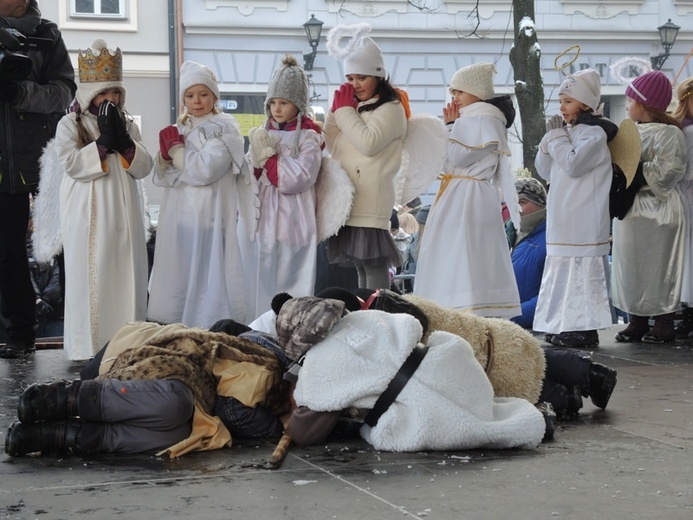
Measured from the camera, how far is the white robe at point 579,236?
314 inches

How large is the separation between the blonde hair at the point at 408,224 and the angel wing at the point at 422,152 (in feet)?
18.4

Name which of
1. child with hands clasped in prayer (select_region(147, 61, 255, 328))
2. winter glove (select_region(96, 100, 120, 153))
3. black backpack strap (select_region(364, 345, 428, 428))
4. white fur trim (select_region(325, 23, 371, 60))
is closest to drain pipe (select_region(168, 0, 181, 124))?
white fur trim (select_region(325, 23, 371, 60))

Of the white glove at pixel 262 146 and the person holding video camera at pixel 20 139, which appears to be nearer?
the person holding video camera at pixel 20 139

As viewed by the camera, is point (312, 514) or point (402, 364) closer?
point (312, 514)

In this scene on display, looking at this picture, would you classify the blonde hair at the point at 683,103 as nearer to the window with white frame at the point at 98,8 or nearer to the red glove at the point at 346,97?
the red glove at the point at 346,97

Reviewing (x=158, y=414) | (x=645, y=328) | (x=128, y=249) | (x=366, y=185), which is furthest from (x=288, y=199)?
(x=158, y=414)

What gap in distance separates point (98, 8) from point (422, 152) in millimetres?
13550

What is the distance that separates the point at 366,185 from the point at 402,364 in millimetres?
3308

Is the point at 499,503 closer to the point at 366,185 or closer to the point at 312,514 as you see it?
the point at 312,514

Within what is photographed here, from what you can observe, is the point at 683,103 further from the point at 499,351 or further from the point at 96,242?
the point at 499,351

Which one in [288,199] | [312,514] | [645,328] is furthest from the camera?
[645,328]

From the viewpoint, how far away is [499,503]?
3451mm

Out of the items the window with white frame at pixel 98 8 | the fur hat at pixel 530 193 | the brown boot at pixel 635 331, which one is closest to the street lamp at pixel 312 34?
the window with white frame at pixel 98 8

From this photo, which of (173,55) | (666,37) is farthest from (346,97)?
(666,37)
